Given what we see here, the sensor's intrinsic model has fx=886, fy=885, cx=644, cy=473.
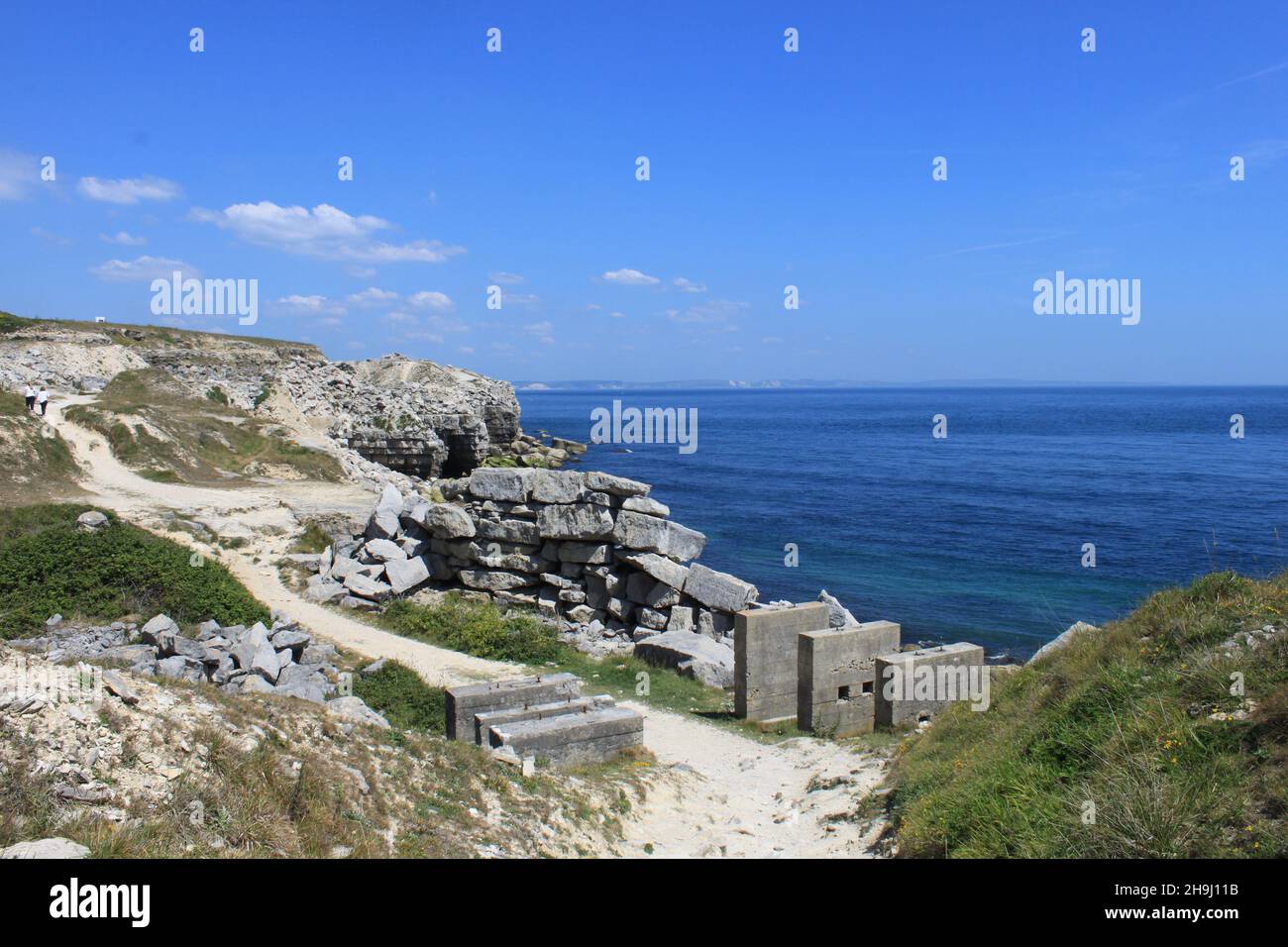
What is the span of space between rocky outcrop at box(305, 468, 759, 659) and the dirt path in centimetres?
181

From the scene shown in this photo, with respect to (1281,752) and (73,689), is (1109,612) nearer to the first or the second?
(1281,752)

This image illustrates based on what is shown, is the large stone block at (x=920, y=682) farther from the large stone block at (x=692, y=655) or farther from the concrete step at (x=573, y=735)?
the concrete step at (x=573, y=735)

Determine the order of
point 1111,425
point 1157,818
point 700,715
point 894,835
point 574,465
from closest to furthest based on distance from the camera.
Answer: point 1157,818 < point 894,835 < point 700,715 < point 574,465 < point 1111,425

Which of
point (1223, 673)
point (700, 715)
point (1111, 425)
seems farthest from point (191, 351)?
point (1111, 425)

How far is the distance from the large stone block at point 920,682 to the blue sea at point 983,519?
4.73 metres

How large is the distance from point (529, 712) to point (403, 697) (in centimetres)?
272

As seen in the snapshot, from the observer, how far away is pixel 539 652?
17.2m

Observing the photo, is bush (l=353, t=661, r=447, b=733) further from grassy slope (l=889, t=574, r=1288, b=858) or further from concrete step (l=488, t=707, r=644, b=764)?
grassy slope (l=889, t=574, r=1288, b=858)

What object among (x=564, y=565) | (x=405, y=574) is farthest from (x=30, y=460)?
(x=564, y=565)

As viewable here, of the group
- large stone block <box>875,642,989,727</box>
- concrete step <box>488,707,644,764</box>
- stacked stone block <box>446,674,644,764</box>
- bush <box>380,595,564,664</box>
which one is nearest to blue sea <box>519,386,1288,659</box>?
large stone block <box>875,642,989,727</box>

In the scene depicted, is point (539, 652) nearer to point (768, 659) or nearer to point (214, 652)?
point (768, 659)

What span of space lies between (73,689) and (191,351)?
2030 inches

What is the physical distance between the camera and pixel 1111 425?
107m

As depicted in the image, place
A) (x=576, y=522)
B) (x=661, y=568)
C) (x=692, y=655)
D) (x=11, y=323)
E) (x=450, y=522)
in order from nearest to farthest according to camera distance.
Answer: (x=692, y=655) < (x=661, y=568) < (x=576, y=522) < (x=450, y=522) < (x=11, y=323)
